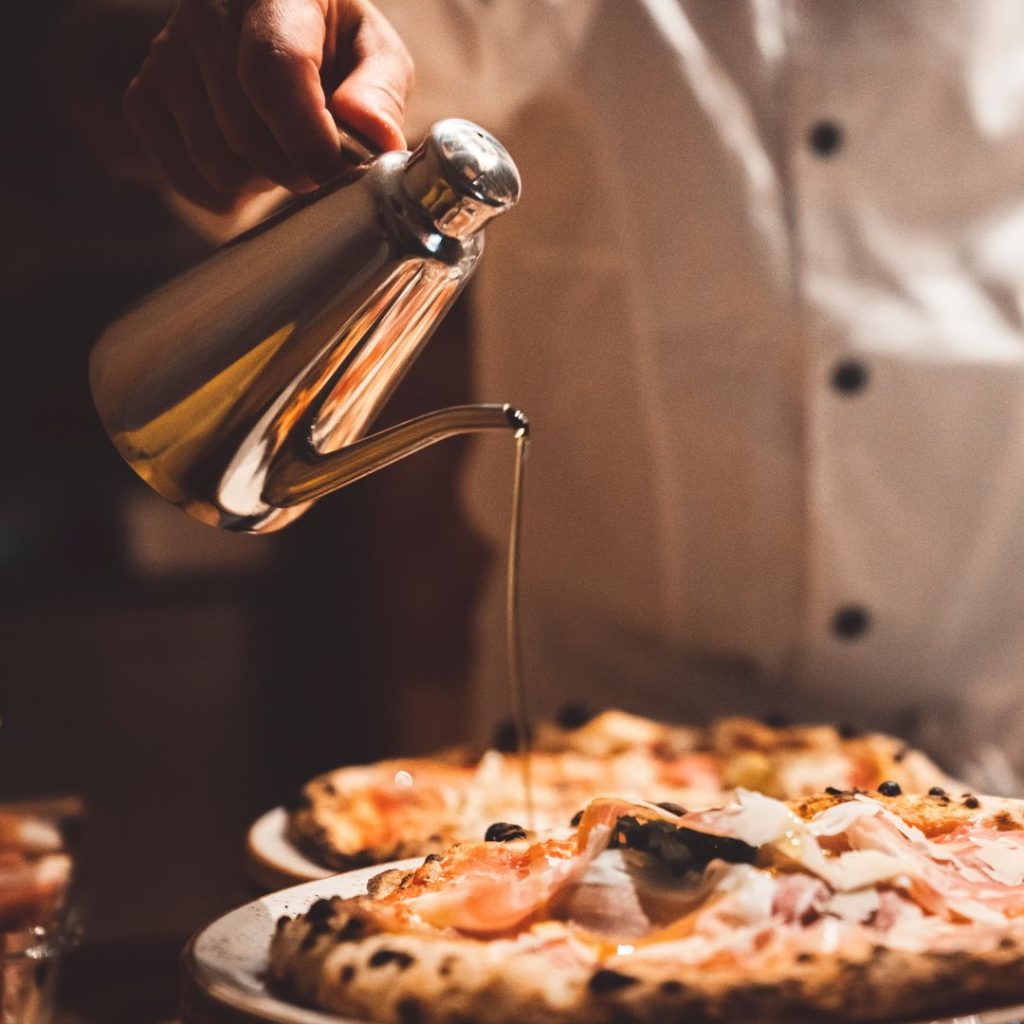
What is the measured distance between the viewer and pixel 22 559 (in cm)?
284

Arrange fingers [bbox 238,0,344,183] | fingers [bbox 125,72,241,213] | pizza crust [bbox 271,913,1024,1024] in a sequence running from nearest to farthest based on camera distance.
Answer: pizza crust [bbox 271,913,1024,1024] < fingers [bbox 238,0,344,183] < fingers [bbox 125,72,241,213]

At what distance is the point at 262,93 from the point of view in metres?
0.72

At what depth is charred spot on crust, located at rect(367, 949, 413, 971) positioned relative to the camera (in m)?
0.47

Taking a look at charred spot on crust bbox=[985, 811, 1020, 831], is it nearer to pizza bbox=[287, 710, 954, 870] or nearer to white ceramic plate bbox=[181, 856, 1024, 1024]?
white ceramic plate bbox=[181, 856, 1024, 1024]

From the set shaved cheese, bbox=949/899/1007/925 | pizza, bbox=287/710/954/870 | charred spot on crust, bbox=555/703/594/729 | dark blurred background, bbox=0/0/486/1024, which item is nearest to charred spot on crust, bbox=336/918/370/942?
shaved cheese, bbox=949/899/1007/925

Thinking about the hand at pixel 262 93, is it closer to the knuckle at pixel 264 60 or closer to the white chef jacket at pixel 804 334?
the knuckle at pixel 264 60

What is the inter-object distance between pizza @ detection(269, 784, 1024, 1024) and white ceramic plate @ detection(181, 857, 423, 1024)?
0.01m

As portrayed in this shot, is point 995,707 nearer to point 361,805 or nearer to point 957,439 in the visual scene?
point 957,439

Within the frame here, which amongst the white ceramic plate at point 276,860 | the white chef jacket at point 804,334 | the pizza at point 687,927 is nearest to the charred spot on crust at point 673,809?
the pizza at point 687,927

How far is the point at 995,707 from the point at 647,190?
54 centimetres

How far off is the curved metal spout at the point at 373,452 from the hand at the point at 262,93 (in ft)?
0.51

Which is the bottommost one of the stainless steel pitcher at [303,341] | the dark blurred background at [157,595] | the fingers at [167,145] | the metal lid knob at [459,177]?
the dark blurred background at [157,595]

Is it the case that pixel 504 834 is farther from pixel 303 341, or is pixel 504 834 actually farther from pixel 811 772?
pixel 811 772

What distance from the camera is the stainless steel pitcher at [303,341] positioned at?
0.62 m
